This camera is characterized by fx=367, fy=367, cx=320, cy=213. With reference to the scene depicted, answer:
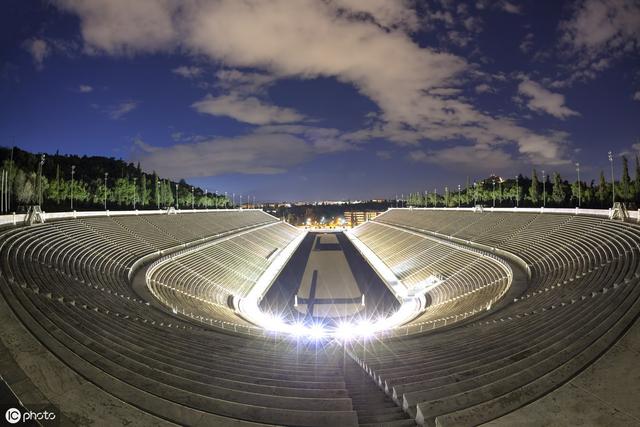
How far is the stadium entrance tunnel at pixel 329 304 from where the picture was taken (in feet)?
72.4

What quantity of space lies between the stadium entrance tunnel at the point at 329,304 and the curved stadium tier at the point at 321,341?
269mm

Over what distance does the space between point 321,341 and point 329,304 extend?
48.3 ft

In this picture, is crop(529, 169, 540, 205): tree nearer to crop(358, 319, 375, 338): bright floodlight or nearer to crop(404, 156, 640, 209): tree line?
crop(404, 156, 640, 209): tree line

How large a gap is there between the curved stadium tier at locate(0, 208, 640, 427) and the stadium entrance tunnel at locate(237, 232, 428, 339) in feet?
0.88

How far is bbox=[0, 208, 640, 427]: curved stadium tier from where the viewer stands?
6867 millimetres

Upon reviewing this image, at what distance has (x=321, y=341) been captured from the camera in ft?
46.9

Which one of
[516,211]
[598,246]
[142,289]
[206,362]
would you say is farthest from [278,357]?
[516,211]

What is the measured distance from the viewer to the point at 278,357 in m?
11.7

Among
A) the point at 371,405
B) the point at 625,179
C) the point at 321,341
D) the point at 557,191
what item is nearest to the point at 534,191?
the point at 557,191

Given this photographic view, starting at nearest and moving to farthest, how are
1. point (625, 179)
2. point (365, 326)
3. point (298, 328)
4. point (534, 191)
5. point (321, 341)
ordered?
1. point (321, 341)
2. point (298, 328)
3. point (365, 326)
4. point (625, 179)
5. point (534, 191)

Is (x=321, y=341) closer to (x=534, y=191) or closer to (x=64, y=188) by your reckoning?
(x=64, y=188)

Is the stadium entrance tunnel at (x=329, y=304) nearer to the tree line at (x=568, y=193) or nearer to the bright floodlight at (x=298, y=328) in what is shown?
the bright floodlight at (x=298, y=328)

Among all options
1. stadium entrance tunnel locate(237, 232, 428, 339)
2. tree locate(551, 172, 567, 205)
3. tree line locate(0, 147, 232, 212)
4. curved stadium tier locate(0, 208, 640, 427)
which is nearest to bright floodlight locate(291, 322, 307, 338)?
stadium entrance tunnel locate(237, 232, 428, 339)

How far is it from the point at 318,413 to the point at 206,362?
4.05 metres
